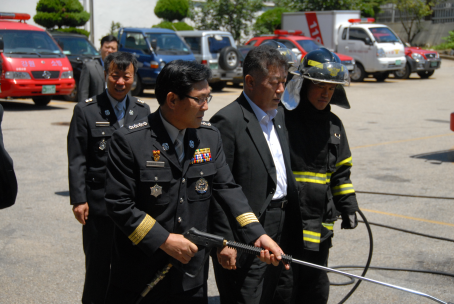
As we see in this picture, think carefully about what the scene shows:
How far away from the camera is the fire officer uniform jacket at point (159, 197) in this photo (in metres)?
2.50

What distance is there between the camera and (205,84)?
104 inches

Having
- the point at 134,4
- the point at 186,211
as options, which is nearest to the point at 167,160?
the point at 186,211

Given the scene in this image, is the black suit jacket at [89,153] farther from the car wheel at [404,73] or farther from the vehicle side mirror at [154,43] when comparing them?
the car wheel at [404,73]

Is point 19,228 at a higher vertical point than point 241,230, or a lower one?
lower

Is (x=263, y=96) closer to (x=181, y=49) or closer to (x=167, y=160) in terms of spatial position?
(x=167, y=160)

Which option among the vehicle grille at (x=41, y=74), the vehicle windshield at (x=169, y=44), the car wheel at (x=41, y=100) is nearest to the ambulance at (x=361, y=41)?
the vehicle windshield at (x=169, y=44)

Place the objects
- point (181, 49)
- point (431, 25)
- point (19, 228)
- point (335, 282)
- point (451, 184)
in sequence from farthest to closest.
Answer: point (431, 25) < point (181, 49) < point (451, 184) < point (19, 228) < point (335, 282)

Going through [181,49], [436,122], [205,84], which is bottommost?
[436,122]

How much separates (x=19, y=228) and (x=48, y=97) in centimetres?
992

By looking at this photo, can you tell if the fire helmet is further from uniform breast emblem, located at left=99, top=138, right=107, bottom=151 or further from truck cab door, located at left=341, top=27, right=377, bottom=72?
truck cab door, located at left=341, top=27, right=377, bottom=72

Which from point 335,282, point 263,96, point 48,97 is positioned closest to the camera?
point 263,96

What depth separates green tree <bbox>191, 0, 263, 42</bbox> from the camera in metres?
30.7

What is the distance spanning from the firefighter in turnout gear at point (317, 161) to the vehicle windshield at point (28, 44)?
1151cm

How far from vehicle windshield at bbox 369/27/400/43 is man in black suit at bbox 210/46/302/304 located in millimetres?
20181
